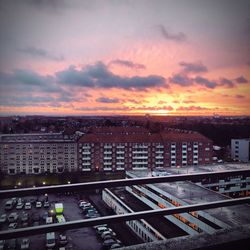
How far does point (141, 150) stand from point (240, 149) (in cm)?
834

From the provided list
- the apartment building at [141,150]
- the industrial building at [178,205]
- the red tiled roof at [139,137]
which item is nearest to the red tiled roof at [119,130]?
the red tiled roof at [139,137]

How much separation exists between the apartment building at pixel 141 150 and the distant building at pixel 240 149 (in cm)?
275

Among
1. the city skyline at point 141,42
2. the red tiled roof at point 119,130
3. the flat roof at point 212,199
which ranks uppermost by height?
the city skyline at point 141,42

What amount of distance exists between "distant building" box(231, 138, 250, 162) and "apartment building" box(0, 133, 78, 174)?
12840 mm

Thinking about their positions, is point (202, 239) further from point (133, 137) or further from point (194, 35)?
point (133, 137)

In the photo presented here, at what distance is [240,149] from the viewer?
20.9m

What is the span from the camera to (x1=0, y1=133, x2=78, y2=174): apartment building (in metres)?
16.7

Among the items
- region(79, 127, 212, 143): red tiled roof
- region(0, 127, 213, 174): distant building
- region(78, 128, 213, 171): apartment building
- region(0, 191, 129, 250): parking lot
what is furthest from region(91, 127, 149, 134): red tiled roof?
region(0, 191, 129, 250): parking lot

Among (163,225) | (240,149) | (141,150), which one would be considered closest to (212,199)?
(163,225)

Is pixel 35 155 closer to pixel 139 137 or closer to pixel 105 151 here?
pixel 105 151

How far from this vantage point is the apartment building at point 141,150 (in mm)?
18688

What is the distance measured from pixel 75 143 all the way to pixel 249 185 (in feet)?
40.0

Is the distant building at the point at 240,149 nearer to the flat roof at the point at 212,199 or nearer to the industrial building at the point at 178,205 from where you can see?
the industrial building at the point at 178,205

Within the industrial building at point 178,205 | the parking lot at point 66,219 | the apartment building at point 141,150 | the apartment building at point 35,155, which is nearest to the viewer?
the industrial building at point 178,205
